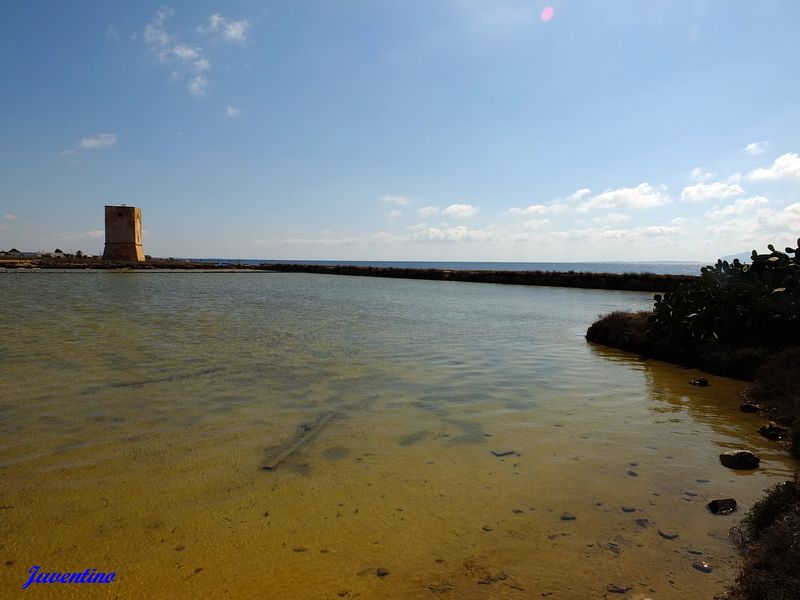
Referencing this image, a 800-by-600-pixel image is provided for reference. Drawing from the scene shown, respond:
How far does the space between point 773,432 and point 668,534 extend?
145 inches

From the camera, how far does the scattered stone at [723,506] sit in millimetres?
4062

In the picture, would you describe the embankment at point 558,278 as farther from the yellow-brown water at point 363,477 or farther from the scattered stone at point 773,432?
the yellow-brown water at point 363,477

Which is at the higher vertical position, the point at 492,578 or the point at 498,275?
the point at 498,275

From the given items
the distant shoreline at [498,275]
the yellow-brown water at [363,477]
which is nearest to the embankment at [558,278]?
the distant shoreline at [498,275]

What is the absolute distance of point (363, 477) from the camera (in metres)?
4.65

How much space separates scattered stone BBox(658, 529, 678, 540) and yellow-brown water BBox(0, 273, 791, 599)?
0.05m

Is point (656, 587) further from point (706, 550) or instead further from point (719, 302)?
point (719, 302)

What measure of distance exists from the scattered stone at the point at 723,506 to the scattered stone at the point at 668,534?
2.06ft

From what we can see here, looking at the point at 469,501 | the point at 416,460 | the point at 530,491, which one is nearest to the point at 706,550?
the point at 530,491

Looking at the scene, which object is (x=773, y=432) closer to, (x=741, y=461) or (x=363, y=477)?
(x=741, y=461)

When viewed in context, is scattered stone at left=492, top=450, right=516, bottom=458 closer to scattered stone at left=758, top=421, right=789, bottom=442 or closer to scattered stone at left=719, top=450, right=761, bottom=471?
scattered stone at left=719, top=450, right=761, bottom=471

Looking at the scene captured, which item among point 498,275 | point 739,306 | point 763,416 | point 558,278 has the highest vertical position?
point 498,275

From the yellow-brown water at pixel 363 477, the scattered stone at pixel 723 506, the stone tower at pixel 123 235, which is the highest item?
the stone tower at pixel 123 235

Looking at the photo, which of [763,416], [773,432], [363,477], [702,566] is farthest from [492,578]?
[763,416]
